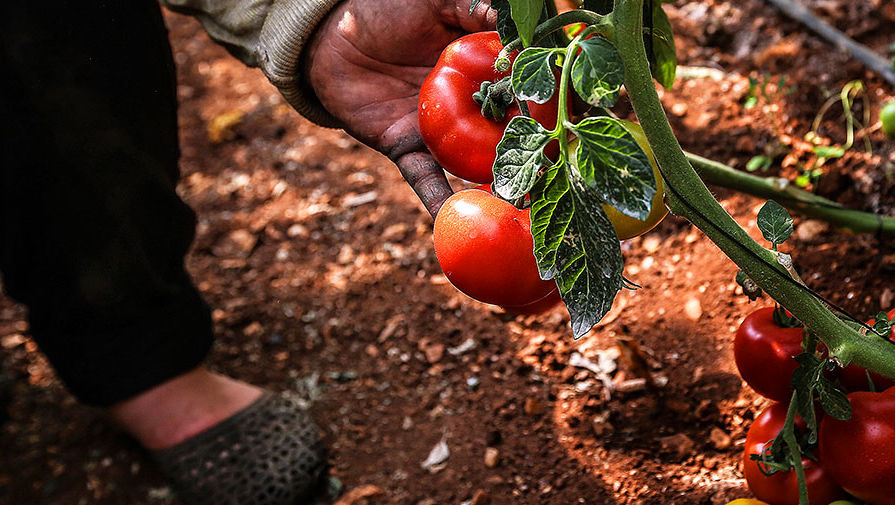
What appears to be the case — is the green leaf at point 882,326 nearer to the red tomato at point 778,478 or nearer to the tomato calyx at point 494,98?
the red tomato at point 778,478

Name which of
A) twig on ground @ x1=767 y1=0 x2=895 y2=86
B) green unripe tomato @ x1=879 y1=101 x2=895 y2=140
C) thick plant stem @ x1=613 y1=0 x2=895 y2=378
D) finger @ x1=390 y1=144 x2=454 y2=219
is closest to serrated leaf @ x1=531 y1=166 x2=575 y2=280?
thick plant stem @ x1=613 y1=0 x2=895 y2=378

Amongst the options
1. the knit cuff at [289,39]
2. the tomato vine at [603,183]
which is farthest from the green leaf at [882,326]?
the knit cuff at [289,39]

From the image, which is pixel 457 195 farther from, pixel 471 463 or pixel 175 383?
pixel 175 383

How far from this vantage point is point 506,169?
0.81m

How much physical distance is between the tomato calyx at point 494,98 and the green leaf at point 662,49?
9.4 inches

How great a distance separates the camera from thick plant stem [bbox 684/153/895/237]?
4.39 ft

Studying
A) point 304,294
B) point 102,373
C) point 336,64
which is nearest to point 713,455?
point 336,64

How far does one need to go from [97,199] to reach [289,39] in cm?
49

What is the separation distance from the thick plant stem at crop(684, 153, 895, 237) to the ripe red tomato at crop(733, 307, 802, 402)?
29 centimetres

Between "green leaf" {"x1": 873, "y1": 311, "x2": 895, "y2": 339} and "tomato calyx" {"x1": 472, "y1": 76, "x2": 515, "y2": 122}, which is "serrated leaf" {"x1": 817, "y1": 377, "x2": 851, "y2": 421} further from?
"tomato calyx" {"x1": 472, "y1": 76, "x2": 515, "y2": 122}

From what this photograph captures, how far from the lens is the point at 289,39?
1290 mm

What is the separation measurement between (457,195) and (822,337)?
45 centimetres

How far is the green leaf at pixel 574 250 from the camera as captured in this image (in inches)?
31.4

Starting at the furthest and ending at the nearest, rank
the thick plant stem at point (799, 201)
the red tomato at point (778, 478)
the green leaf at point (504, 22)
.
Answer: the thick plant stem at point (799, 201)
the red tomato at point (778, 478)
the green leaf at point (504, 22)
